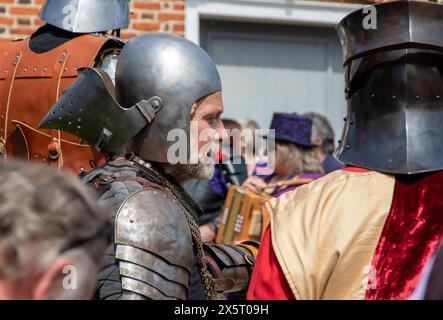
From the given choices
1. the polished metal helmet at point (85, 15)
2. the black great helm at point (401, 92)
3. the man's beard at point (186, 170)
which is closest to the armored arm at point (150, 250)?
the man's beard at point (186, 170)

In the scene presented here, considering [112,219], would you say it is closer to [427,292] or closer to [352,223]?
[352,223]

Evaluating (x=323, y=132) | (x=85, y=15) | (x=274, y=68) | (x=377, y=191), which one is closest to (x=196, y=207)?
(x=377, y=191)

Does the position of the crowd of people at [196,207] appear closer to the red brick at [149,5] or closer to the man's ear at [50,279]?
the man's ear at [50,279]

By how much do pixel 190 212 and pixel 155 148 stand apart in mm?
258

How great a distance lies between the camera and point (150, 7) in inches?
273

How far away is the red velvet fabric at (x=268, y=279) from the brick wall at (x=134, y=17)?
449cm

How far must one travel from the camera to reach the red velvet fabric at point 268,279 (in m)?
2.48

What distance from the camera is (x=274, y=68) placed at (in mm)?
7816

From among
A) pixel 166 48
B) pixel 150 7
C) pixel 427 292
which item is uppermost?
pixel 150 7

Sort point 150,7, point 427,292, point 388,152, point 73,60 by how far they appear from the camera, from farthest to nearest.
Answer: point 150,7 → point 73,60 → point 388,152 → point 427,292

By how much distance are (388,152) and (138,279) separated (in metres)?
0.83

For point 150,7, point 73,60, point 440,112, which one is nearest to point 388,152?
point 440,112

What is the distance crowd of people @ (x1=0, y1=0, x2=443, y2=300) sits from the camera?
5.40ft

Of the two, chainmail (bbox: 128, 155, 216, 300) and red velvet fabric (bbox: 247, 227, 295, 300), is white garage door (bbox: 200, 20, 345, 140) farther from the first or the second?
red velvet fabric (bbox: 247, 227, 295, 300)
